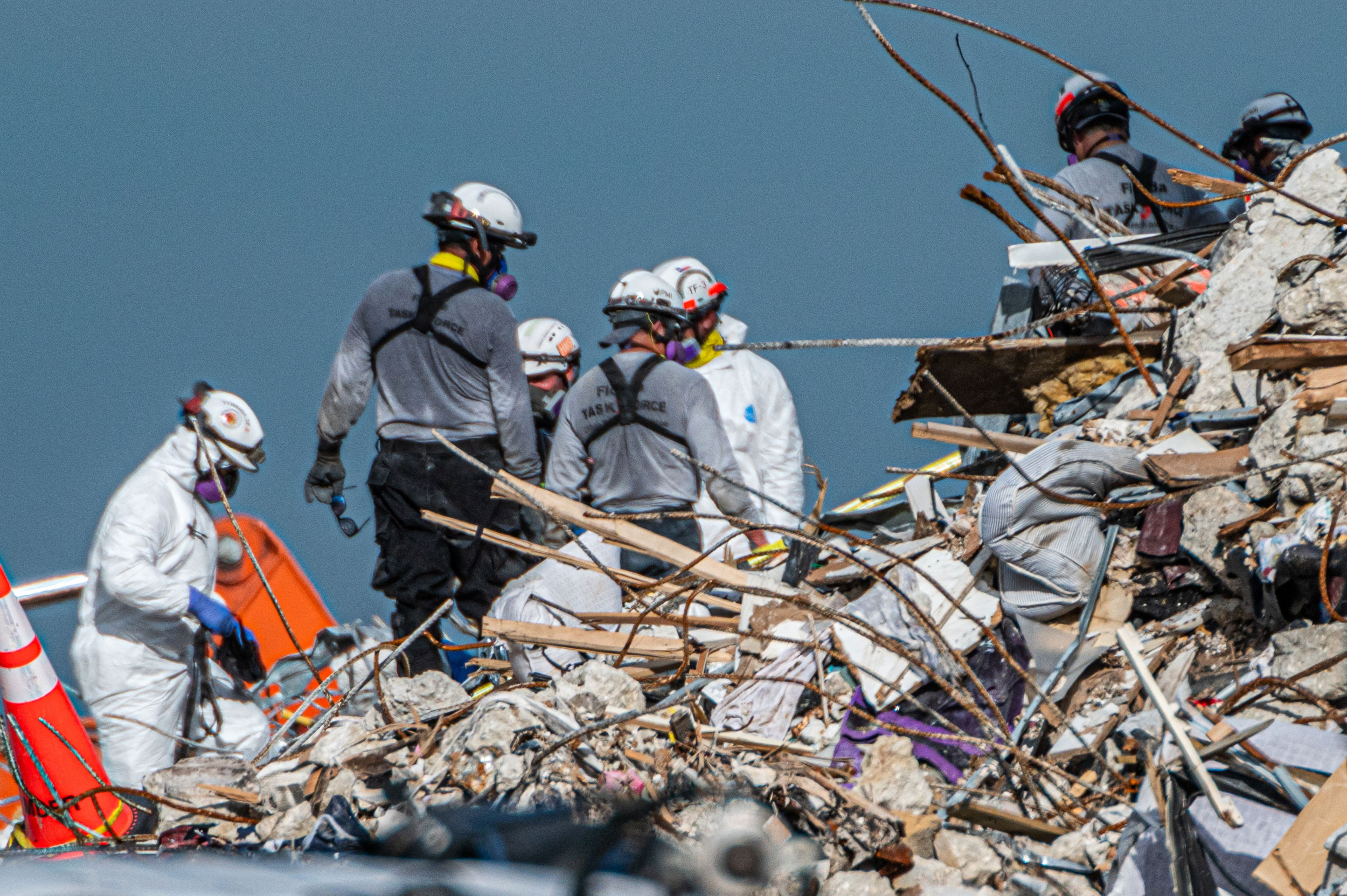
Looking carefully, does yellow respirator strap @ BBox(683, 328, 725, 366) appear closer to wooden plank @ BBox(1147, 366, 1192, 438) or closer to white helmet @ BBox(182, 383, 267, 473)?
white helmet @ BBox(182, 383, 267, 473)

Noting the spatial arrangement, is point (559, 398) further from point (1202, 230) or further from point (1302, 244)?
point (1302, 244)

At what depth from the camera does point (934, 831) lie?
3281mm

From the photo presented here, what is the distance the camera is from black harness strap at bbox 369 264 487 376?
5.91 m

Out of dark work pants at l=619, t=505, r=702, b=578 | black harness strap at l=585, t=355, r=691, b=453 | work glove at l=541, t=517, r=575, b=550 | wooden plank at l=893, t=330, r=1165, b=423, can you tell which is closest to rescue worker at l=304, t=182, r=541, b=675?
work glove at l=541, t=517, r=575, b=550

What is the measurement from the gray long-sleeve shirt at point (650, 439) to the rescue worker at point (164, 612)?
7.16ft

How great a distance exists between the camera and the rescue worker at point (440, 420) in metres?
5.89

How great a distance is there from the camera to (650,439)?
18.7 feet

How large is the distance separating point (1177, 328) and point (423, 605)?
141 inches

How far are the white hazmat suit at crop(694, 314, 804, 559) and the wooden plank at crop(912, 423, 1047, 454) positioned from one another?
163 cm

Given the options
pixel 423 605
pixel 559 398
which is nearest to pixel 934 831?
pixel 423 605

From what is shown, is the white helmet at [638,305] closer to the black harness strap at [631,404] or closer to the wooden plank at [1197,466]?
the black harness strap at [631,404]

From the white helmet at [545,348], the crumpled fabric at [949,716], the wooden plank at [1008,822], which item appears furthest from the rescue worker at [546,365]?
the wooden plank at [1008,822]

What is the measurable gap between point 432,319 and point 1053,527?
3.10 m

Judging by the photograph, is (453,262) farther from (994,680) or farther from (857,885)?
(857,885)
